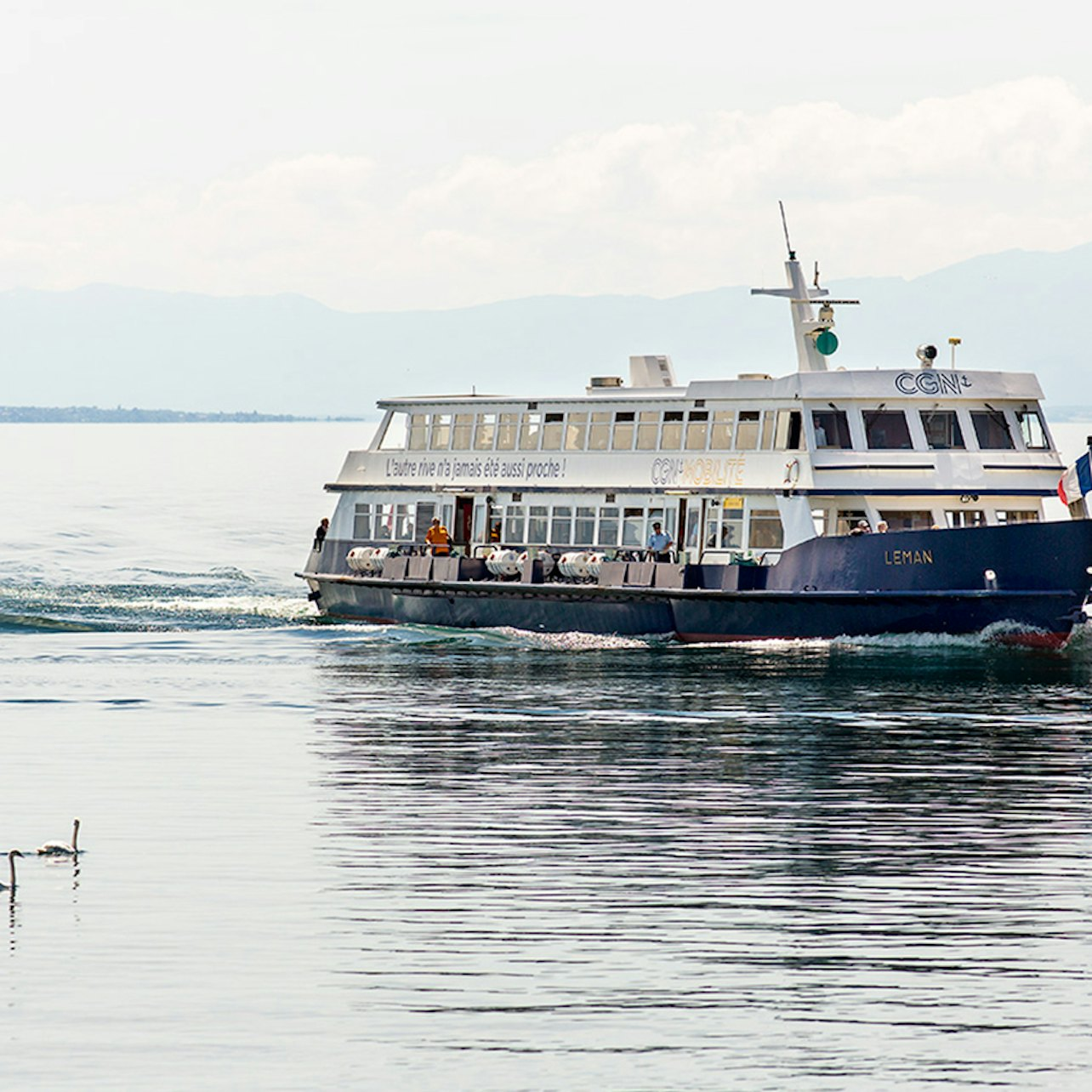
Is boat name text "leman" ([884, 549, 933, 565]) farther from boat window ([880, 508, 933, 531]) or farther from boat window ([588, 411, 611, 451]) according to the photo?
boat window ([588, 411, 611, 451])

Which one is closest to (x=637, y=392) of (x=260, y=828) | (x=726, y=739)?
(x=726, y=739)

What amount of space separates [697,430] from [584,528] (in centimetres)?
314

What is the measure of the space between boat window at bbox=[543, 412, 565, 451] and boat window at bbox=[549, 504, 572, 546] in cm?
123

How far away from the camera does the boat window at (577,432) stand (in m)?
45.4

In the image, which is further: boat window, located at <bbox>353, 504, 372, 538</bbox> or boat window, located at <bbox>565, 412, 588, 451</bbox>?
boat window, located at <bbox>353, 504, 372, 538</bbox>

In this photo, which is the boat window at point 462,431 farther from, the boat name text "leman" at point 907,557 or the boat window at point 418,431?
the boat name text "leman" at point 907,557

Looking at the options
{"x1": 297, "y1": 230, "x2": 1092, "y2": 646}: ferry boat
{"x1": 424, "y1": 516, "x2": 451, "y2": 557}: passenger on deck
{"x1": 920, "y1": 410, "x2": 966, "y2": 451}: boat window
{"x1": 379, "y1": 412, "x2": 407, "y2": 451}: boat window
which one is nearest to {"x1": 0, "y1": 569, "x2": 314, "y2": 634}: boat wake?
{"x1": 297, "y1": 230, "x2": 1092, "y2": 646}: ferry boat

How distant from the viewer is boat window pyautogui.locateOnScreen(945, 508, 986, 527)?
1649 inches

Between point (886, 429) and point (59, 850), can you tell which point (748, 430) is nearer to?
point (886, 429)

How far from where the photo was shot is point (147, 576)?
66062 millimetres

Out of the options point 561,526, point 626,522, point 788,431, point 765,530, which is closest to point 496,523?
point 561,526

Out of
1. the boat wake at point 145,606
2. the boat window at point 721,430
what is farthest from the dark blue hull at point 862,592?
the boat wake at point 145,606

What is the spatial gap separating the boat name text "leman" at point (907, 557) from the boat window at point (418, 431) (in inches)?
516

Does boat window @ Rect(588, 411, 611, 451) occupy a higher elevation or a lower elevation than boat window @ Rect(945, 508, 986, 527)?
higher
